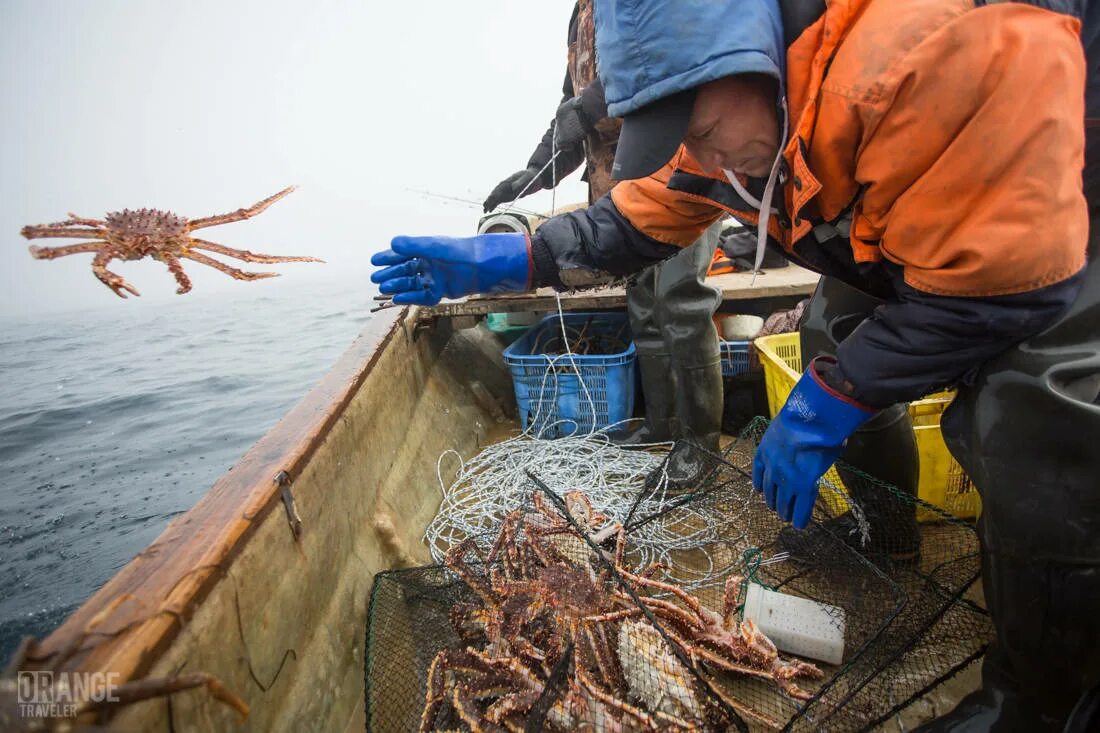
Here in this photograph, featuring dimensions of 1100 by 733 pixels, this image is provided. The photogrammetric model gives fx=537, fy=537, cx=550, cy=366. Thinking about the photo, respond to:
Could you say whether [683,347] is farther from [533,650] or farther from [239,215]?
[239,215]

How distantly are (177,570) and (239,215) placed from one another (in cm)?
174

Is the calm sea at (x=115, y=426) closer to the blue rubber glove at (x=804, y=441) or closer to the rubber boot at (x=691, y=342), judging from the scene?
the rubber boot at (x=691, y=342)

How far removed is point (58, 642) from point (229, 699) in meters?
0.28

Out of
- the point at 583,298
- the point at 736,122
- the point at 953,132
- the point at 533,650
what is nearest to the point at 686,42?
the point at 736,122

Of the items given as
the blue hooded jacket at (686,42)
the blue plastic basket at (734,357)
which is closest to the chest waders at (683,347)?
the blue plastic basket at (734,357)

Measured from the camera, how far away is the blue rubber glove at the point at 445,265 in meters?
2.04

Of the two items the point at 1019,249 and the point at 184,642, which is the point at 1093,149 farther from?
the point at 184,642

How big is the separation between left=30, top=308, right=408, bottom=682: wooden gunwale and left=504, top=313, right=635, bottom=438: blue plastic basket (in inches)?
68.1

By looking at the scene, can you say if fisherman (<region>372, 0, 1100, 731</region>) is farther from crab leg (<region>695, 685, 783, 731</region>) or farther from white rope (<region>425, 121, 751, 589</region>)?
white rope (<region>425, 121, 751, 589</region>)

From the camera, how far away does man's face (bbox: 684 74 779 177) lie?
114 cm

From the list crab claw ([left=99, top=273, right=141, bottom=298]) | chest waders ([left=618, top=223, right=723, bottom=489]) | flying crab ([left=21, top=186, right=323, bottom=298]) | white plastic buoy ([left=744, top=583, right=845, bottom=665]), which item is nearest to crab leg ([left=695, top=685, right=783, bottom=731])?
white plastic buoy ([left=744, top=583, right=845, bottom=665])

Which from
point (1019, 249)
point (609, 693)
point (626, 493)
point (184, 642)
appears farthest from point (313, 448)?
point (1019, 249)

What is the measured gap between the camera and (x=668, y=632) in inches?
60.9

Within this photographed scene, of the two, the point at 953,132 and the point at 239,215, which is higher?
the point at 239,215
